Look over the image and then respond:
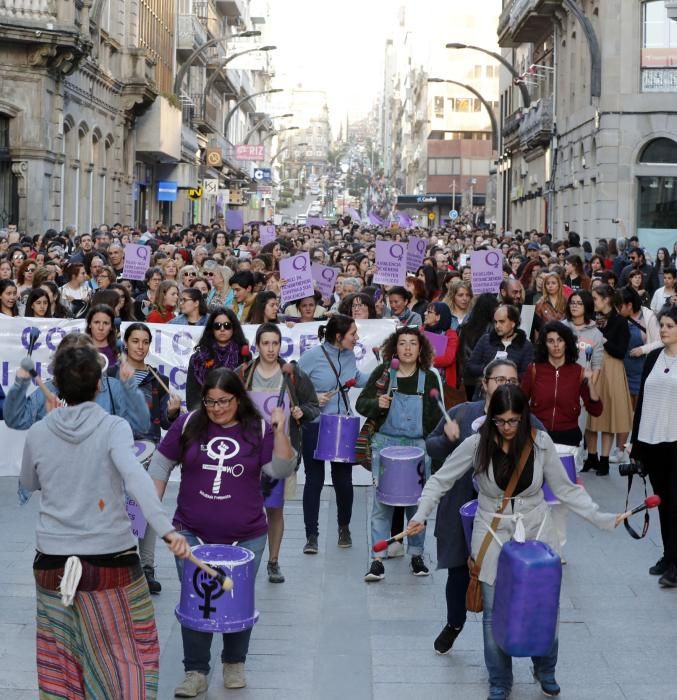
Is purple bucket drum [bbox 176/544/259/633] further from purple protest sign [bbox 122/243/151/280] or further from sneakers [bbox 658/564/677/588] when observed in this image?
purple protest sign [bbox 122/243/151/280]

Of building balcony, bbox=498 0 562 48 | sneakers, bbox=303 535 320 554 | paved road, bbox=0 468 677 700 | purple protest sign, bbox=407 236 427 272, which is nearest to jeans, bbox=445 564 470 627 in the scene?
paved road, bbox=0 468 677 700

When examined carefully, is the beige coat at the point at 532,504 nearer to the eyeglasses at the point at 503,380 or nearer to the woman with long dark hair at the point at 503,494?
the woman with long dark hair at the point at 503,494

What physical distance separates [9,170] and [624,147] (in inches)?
603

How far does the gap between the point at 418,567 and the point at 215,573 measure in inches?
132

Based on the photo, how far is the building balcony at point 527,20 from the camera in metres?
45.0

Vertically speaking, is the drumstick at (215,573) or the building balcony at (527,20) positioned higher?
the building balcony at (527,20)

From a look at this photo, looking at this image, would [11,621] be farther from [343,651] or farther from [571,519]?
[571,519]

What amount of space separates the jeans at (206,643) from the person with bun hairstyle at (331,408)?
2.82 metres

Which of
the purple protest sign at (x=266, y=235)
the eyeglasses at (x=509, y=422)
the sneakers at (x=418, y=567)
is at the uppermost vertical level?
the purple protest sign at (x=266, y=235)

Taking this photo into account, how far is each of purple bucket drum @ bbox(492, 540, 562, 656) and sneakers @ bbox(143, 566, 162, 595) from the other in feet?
8.98

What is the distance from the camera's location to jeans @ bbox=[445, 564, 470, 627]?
23.2ft

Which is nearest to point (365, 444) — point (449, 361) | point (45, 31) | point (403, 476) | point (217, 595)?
point (403, 476)

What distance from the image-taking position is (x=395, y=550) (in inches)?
369

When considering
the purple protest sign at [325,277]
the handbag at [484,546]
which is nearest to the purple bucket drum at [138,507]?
the handbag at [484,546]
